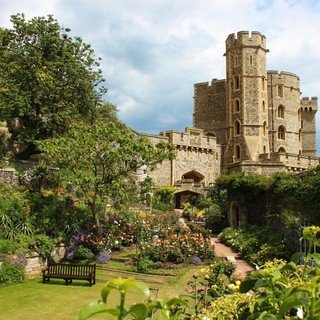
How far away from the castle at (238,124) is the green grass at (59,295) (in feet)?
68.7

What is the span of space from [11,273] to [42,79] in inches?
459

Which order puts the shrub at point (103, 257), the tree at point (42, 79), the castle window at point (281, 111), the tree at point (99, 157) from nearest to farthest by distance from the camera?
the shrub at point (103, 257) → the tree at point (99, 157) → the tree at point (42, 79) → the castle window at point (281, 111)

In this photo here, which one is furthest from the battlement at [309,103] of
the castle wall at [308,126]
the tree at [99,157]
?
the tree at [99,157]

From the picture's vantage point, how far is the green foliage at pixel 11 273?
12969 mm

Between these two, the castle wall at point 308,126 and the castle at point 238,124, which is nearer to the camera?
the castle at point 238,124

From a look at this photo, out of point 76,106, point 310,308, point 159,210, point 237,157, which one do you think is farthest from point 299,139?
point 310,308

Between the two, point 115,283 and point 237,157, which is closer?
point 115,283

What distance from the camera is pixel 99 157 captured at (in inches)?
695

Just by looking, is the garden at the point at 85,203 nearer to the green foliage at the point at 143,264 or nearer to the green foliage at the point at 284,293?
the green foliage at the point at 143,264

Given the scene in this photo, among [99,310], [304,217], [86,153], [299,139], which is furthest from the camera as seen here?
[299,139]

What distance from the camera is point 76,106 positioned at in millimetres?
23547

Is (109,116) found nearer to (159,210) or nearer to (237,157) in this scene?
(159,210)

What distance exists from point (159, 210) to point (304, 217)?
15452 millimetres

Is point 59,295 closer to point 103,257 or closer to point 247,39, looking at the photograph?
point 103,257
